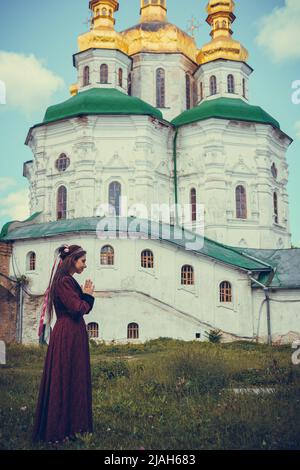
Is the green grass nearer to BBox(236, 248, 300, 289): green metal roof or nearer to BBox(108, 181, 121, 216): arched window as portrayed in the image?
BBox(236, 248, 300, 289): green metal roof

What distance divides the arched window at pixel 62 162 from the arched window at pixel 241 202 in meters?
7.46

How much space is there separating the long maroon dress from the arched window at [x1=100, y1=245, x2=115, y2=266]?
12.2 metres

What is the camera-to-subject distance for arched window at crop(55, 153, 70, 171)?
24.6 metres

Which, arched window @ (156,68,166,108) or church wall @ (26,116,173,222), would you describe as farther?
arched window @ (156,68,166,108)

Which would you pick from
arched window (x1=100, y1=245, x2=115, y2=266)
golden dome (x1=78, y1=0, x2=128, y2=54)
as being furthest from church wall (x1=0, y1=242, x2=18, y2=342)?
golden dome (x1=78, y1=0, x2=128, y2=54)

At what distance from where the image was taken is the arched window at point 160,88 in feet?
93.7

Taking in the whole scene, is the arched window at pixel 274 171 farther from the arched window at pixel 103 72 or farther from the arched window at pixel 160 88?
the arched window at pixel 103 72

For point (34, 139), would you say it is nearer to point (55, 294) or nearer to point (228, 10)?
point (228, 10)

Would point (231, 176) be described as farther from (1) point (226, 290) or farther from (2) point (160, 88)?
(1) point (226, 290)

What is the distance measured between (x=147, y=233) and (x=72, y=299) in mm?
Result: 12457

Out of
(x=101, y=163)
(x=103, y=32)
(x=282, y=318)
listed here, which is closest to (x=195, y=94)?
(x=103, y=32)

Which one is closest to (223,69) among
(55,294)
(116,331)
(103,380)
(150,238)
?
(150,238)

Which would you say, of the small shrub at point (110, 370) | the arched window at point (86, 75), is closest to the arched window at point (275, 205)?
the arched window at point (86, 75)

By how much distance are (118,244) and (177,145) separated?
8641 mm
